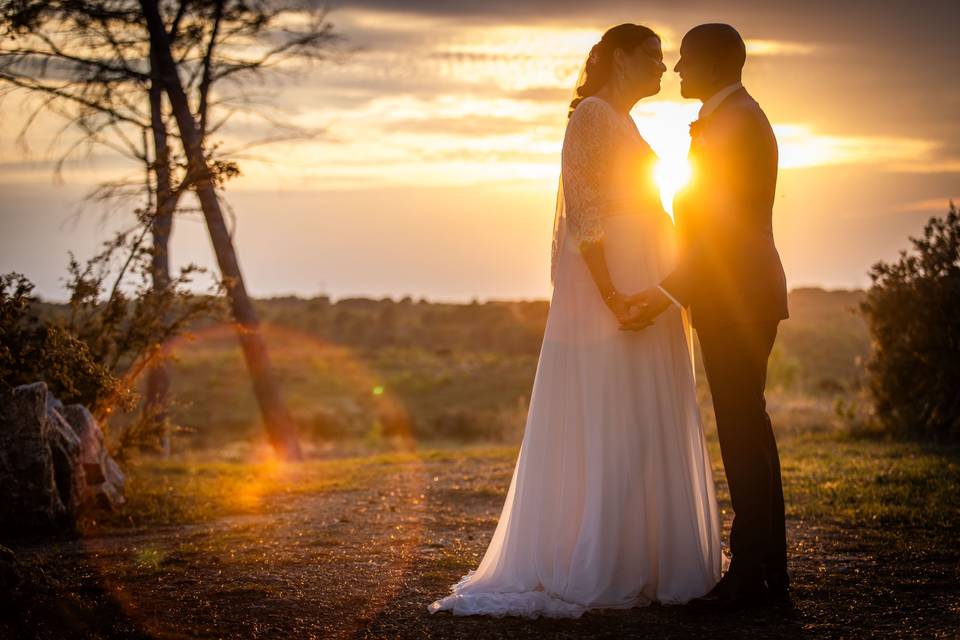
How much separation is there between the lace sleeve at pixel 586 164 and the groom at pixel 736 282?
1.42 ft

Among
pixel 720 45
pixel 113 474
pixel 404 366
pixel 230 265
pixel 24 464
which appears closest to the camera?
pixel 720 45

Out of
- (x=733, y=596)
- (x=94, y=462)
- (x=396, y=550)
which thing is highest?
(x=94, y=462)

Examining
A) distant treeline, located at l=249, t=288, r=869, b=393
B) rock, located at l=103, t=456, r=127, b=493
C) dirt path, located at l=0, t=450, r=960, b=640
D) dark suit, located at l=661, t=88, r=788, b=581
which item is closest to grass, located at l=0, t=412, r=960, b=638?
dirt path, located at l=0, t=450, r=960, b=640

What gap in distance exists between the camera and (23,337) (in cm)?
854

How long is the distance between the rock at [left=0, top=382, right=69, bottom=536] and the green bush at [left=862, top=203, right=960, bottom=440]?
10.3 m

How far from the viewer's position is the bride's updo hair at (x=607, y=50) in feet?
17.2

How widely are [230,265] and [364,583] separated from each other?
10.2 meters

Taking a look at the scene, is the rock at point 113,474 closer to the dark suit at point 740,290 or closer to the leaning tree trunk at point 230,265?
the leaning tree trunk at point 230,265

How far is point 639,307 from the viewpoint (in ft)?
17.2

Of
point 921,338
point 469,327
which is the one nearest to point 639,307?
point 921,338

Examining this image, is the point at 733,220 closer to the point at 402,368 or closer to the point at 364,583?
the point at 364,583

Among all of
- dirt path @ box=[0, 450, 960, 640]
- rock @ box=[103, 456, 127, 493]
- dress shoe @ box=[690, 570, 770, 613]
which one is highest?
rock @ box=[103, 456, 127, 493]

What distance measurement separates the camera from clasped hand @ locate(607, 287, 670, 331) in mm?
5234

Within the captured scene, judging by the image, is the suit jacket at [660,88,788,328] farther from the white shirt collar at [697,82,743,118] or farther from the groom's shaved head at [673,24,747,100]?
the groom's shaved head at [673,24,747,100]
